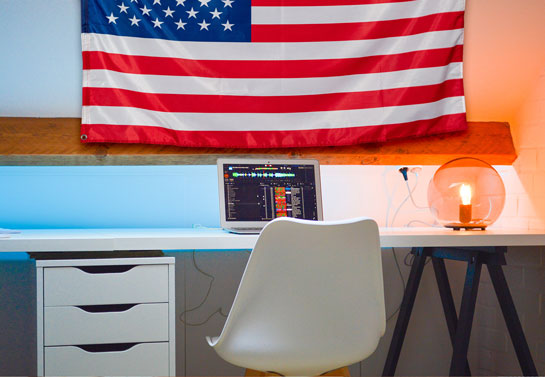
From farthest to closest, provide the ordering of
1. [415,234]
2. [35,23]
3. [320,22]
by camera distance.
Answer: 1. [320,22]
2. [35,23]
3. [415,234]

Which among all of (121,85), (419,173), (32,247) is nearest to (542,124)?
(419,173)

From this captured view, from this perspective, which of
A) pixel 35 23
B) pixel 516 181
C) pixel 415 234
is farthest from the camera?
pixel 516 181

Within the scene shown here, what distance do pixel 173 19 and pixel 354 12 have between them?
782mm

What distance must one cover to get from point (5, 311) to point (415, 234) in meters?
1.80

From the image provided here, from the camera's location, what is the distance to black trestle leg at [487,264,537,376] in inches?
81.7

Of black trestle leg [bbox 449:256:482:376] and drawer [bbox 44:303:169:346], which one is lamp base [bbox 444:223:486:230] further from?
drawer [bbox 44:303:169:346]

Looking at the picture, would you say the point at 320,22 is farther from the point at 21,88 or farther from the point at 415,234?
the point at 21,88

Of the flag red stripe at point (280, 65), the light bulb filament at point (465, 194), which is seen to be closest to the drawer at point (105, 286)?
the flag red stripe at point (280, 65)

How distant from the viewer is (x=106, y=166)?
2.51 metres

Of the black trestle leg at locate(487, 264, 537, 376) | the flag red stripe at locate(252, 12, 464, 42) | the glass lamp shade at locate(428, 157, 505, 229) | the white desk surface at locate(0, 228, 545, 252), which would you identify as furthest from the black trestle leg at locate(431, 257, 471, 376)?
the flag red stripe at locate(252, 12, 464, 42)

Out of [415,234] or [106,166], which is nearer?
[415,234]

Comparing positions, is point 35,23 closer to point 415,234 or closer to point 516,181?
point 415,234

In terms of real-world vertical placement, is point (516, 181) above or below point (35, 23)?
below

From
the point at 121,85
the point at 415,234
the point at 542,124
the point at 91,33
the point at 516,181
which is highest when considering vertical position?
the point at 91,33
